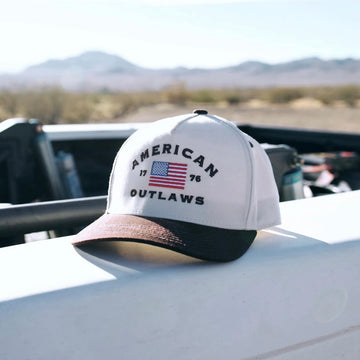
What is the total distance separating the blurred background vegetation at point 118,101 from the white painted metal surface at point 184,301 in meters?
18.7

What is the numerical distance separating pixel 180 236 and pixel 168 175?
19 centimetres

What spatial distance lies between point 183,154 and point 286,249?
0.36m

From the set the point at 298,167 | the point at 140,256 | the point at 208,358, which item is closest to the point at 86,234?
the point at 140,256

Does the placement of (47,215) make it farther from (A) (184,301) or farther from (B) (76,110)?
(B) (76,110)

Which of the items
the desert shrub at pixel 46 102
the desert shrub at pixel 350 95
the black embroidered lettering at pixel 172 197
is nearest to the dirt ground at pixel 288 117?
the desert shrub at pixel 350 95

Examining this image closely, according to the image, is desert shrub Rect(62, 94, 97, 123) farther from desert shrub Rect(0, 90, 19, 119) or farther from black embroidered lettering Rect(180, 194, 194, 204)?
black embroidered lettering Rect(180, 194, 194, 204)

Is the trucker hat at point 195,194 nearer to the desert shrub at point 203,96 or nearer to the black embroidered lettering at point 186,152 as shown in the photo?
the black embroidered lettering at point 186,152

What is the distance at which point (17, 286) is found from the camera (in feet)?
3.55

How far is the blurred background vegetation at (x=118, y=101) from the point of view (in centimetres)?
2503

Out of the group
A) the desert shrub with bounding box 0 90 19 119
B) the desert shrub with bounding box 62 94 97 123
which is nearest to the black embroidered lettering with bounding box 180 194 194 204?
the desert shrub with bounding box 0 90 19 119

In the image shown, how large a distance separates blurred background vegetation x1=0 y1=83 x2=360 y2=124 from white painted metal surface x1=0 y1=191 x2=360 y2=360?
1867 cm

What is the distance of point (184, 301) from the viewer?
115 cm

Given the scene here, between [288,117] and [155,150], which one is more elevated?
[155,150]

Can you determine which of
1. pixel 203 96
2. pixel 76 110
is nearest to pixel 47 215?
pixel 76 110
